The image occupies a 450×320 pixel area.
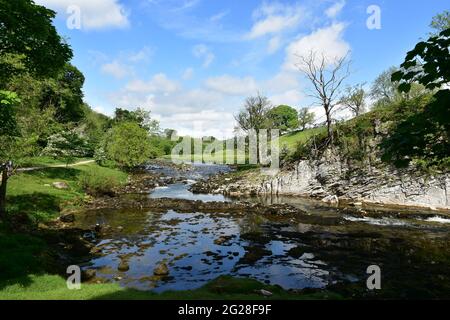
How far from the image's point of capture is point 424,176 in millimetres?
35219

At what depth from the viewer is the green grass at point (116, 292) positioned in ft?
40.9

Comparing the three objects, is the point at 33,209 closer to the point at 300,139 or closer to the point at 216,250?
the point at 216,250

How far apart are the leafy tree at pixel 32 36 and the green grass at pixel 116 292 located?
33.5 ft

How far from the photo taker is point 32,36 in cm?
1444

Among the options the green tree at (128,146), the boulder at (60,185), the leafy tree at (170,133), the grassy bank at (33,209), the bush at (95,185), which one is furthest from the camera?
the leafy tree at (170,133)

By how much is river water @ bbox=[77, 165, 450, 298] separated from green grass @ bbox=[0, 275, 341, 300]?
1.79 metres

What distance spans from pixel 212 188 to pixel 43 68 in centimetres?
3738

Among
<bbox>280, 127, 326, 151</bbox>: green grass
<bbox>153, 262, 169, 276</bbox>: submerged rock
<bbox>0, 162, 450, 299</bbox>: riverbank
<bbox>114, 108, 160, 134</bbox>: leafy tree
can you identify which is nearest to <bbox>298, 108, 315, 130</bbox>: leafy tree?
<bbox>280, 127, 326, 151</bbox>: green grass

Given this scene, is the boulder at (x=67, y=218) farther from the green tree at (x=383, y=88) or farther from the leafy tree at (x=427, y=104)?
the green tree at (x=383, y=88)

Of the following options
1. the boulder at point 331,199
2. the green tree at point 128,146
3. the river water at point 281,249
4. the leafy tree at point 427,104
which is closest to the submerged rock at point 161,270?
the river water at point 281,249

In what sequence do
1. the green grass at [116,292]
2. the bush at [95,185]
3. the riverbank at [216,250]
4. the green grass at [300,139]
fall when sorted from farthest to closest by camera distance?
the green grass at [300,139] < the bush at [95,185] < the riverbank at [216,250] < the green grass at [116,292]

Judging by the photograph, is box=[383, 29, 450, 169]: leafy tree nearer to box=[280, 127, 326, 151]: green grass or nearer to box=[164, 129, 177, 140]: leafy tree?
box=[280, 127, 326, 151]: green grass

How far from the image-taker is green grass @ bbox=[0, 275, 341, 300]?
1247cm
